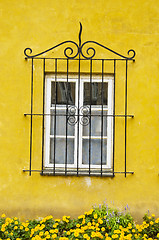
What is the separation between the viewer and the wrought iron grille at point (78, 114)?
4.34 meters

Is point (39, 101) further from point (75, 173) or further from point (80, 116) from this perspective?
point (75, 173)

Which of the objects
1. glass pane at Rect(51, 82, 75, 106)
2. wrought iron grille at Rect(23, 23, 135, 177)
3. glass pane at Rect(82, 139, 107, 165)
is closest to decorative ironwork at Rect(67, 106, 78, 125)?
wrought iron grille at Rect(23, 23, 135, 177)

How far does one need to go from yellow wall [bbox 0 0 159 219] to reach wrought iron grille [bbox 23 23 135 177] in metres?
0.09

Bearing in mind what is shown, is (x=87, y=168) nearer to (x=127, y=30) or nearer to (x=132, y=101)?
(x=132, y=101)

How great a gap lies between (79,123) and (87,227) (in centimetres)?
134

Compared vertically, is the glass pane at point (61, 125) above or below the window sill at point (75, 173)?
above

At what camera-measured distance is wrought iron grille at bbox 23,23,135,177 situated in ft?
14.3

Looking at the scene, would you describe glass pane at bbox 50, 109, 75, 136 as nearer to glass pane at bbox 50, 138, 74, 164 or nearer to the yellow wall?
glass pane at bbox 50, 138, 74, 164

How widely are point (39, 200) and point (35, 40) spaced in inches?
83.3

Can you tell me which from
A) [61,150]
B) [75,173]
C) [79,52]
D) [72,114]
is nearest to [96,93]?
[72,114]

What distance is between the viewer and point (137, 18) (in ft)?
14.4

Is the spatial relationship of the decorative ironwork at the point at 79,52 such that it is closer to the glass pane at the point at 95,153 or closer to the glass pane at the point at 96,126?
the glass pane at the point at 96,126

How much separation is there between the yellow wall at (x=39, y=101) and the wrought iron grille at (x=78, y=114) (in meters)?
0.09

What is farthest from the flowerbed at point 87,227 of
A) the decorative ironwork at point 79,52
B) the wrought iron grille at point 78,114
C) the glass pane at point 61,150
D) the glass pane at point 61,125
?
the decorative ironwork at point 79,52
